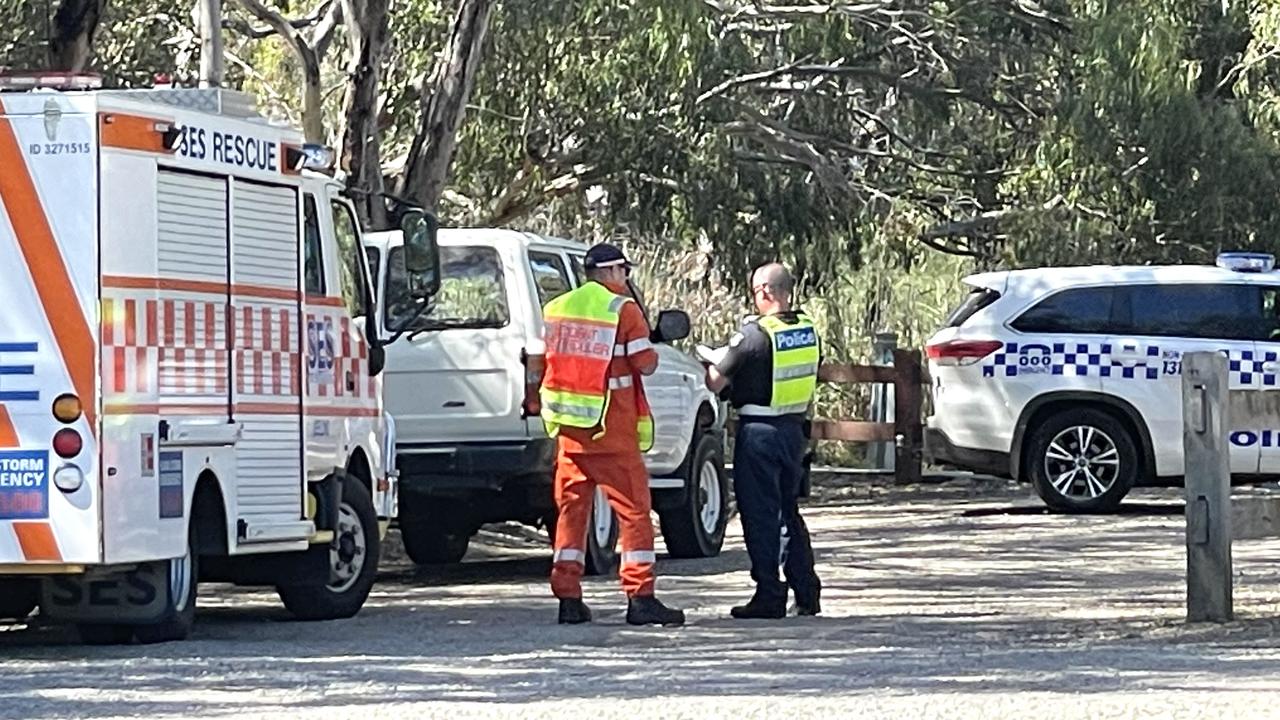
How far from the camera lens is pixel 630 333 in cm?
1225

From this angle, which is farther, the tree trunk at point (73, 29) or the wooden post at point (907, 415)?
the wooden post at point (907, 415)

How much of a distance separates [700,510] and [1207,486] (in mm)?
6254

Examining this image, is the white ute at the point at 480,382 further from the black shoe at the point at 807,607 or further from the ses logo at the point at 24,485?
the ses logo at the point at 24,485

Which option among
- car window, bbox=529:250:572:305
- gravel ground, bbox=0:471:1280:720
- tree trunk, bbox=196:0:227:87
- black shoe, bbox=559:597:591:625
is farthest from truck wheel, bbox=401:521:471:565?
black shoe, bbox=559:597:591:625

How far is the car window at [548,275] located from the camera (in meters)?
15.2

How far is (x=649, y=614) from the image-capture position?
1216cm

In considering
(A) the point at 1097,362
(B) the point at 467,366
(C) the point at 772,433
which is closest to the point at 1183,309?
(A) the point at 1097,362

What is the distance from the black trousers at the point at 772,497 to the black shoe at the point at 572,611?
81cm

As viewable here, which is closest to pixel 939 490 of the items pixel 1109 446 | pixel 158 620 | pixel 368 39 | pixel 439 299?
pixel 1109 446

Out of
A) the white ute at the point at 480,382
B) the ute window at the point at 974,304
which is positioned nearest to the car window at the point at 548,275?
the white ute at the point at 480,382

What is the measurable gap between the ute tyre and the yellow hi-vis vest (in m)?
7.28

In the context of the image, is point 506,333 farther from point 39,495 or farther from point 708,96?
point 708,96

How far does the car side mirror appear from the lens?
12.2 metres

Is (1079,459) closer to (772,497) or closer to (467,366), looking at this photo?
(467,366)
